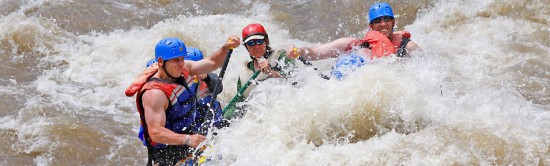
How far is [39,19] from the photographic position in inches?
451

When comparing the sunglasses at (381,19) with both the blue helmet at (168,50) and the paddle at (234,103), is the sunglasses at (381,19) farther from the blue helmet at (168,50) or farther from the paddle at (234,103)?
the blue helmet at (168,50)

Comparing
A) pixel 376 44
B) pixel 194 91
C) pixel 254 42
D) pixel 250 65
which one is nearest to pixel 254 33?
pixel 254 42

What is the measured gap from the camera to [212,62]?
18.7ft

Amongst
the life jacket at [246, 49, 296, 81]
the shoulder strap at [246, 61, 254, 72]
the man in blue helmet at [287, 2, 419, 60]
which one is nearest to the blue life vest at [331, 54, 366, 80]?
the man in blue helmet at [287, 2, 419, 60]

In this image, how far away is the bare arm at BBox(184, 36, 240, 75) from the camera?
5.57 metres

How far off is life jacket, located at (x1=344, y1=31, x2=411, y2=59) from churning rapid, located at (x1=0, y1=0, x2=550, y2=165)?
99 millimetres

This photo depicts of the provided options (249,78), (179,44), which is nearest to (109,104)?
(249,78)

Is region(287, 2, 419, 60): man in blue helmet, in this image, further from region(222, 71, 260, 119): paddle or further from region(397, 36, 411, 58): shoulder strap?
region(222, 71, 260, 119): paddle

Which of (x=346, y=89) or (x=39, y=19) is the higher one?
(x=346, y=89)

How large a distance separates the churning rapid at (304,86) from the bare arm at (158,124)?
0.38m

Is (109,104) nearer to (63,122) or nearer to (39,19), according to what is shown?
(63,122)

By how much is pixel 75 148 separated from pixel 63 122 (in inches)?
21.9

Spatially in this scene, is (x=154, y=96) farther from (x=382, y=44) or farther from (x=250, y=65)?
(x=382, y=44)

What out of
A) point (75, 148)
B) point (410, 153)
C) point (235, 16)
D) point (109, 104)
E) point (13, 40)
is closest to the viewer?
point (410, 153)
